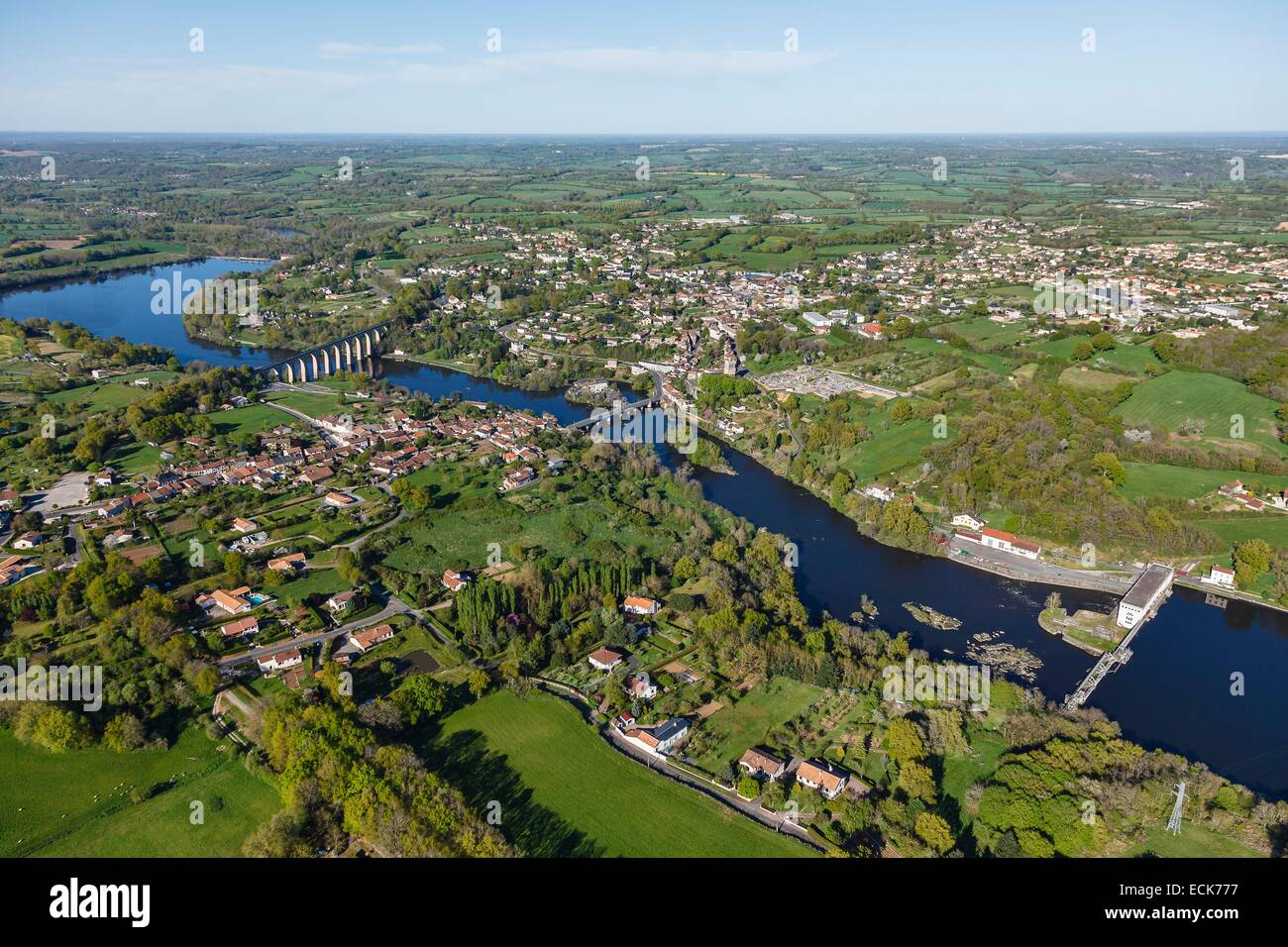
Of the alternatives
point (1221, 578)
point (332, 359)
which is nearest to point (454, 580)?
point (1221, 578)

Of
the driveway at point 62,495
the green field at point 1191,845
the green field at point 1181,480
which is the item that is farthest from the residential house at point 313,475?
the green field at point 1181,480

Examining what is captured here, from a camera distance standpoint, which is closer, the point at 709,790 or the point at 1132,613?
the point at 709,790

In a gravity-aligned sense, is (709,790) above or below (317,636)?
below

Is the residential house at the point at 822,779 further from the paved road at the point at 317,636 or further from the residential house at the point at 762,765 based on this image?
the paved road at the point at 317,636

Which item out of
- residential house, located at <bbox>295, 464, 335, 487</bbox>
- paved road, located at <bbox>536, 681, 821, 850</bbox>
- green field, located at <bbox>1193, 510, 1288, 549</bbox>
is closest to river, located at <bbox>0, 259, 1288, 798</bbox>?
green field, located at <bbox>1193, 510, 1288, 549</bbox>

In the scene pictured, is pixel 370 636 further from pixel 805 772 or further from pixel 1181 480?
pixel 1181 480

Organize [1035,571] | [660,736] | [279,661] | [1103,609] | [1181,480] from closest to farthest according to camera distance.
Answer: [660,736] → [279,661] → [1103,609] → [1035,571] → [1181,480]
